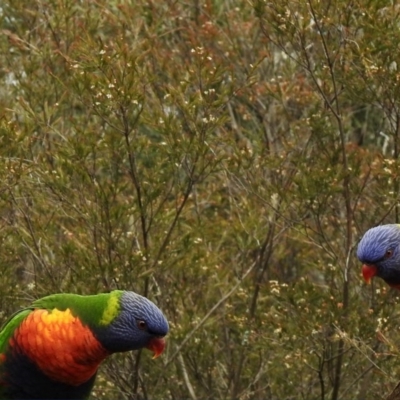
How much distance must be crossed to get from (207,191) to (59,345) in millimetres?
2585

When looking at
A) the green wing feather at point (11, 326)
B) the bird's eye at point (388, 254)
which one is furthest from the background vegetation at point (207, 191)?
the green wing feather at point (11, 326)

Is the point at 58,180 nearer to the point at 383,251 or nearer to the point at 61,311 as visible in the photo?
the point at 61,311

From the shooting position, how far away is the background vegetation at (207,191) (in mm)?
4953

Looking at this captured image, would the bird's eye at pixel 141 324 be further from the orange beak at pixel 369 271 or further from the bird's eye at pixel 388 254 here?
the bird's eye at pixel 388 254

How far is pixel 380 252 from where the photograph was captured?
452cm

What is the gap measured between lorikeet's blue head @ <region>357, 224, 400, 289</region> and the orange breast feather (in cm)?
132

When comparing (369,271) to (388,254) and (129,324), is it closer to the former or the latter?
(388,254)

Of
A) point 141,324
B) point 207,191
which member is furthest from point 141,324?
point 207,191

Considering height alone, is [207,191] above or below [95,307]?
below

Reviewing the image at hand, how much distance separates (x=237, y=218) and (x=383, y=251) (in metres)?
1.36

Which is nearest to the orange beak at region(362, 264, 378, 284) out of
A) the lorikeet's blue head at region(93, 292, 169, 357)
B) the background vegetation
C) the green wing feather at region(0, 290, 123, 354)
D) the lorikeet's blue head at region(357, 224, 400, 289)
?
the lorikeet's blue head at region(357, 224, 400, 289)

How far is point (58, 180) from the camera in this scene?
495 cm

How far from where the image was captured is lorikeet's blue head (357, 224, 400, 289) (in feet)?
Answer: 14.8

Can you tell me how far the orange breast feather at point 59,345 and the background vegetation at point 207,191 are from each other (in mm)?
1082
